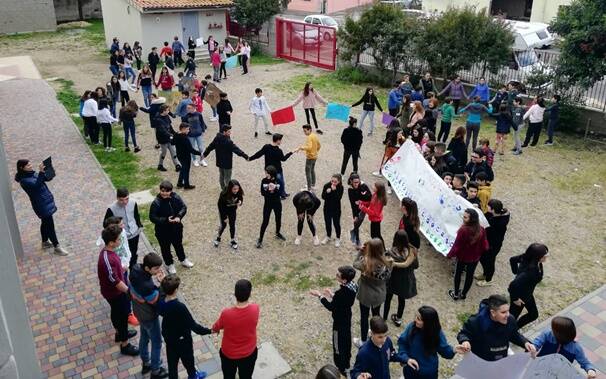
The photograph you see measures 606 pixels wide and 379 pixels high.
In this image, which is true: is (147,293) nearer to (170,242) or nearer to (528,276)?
(170,242)

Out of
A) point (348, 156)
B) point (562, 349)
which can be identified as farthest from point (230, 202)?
point (562, 349)

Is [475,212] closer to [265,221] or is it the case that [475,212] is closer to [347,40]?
[265,221]

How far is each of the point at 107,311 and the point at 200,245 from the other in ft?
7.51

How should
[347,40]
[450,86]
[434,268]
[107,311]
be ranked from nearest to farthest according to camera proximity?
1. [107,311]
2. [434,268]
3. [450,86]
4. [347,40]

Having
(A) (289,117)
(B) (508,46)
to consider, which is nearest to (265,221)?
(A) (289,117)

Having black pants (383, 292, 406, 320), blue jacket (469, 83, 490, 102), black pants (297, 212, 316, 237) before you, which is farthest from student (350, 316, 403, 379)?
blue jacket (469, 83, 490, 102)

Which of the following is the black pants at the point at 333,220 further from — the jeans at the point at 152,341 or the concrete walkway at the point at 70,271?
the jeans at the point at 152,341

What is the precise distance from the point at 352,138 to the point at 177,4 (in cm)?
1739

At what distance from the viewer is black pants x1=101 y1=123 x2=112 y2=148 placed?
44.9 ft

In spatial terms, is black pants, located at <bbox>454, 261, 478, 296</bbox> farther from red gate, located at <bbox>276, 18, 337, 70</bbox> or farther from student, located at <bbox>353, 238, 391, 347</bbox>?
red gate, located at <bbox>276, 18, 337, 70</bbox>

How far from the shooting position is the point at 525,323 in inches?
278

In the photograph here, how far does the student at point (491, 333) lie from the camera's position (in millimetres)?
5176

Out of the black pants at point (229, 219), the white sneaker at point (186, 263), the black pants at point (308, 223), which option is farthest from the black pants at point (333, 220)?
the white sneaker at point (186, 263)

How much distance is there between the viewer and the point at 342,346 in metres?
6.32
